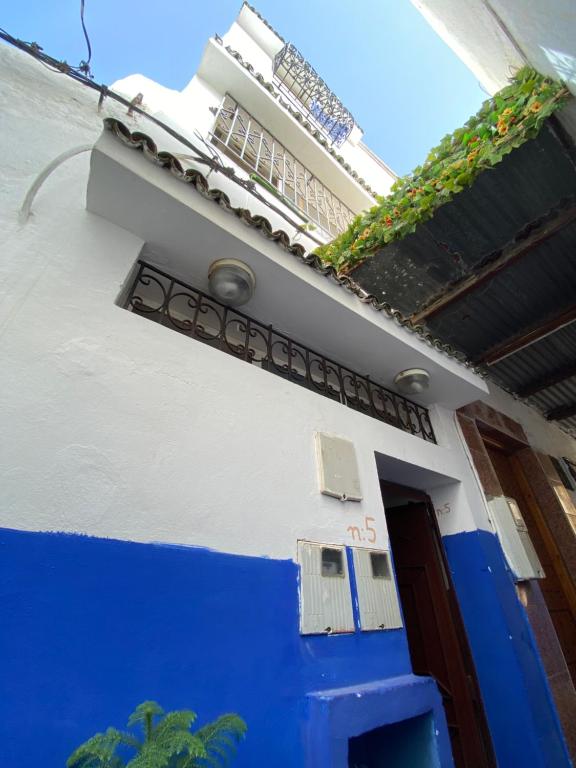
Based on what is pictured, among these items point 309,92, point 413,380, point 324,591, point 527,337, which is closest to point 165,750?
point 324,591

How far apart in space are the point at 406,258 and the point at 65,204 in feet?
11.1

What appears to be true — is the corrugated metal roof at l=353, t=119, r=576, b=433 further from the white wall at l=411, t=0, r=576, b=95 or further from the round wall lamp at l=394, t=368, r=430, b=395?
the round wall lamp at l=394, t=368, r=430, b=395

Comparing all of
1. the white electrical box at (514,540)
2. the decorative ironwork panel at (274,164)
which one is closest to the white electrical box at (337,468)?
the white electrical box at (514,540)

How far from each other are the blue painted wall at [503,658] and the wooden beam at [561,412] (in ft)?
14.3

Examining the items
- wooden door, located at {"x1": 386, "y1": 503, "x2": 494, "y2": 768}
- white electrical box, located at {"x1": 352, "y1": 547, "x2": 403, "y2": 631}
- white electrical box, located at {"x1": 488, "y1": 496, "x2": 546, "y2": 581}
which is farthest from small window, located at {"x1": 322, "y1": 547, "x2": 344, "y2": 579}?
white electrical box, located at {"x1": 488, "y1": 496, "x2": 546, "y2": 581}

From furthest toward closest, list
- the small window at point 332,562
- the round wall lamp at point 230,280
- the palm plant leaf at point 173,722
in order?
the round wall lamp at point 230,280
the small window at point 332,562
the palm plant leaf at point 173,722

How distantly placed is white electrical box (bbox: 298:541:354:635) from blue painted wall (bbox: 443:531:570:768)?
1844 millimetres

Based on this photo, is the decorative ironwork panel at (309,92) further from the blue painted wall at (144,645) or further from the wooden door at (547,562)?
the blue painted wall at (144,645)

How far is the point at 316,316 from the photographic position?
3021 mm

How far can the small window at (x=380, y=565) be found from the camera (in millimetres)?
2266

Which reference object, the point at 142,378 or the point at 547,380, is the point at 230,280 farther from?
the point at 547,380

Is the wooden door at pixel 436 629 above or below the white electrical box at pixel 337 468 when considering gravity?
below

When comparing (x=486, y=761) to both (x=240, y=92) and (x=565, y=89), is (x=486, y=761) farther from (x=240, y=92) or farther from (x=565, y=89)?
(x=240, y=92)

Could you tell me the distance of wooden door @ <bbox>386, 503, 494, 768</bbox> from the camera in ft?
8.98
